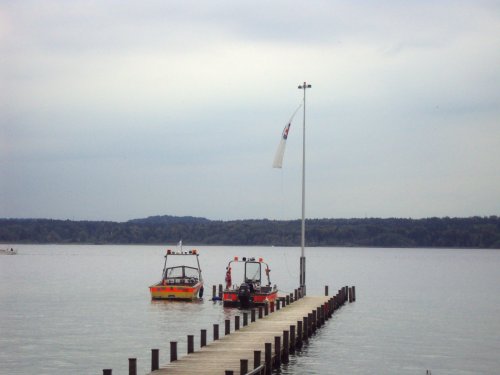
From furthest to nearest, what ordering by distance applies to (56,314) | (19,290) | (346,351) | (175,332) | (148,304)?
1. (19,290)
2. (148,304)
3. (56,314)
4. (175,332)
5. (346,351)

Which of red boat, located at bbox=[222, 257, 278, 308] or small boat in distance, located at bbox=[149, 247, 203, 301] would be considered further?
small boat in distance, located at bbox=[149, 247, 203, 301]

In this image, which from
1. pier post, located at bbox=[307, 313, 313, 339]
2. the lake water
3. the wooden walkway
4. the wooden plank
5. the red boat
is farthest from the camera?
the red boat

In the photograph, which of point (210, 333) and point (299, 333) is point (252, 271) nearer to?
point (210, 333)

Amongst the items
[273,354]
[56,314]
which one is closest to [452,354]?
[273,354]

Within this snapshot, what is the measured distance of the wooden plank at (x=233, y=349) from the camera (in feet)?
97.9

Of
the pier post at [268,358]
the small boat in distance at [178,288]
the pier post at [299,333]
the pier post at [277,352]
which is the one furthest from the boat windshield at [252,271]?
the pier post at [268,358]

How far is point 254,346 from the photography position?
115 ft

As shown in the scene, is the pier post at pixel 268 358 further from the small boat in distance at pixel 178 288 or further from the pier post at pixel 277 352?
the small boat in distance at pixel 178 288

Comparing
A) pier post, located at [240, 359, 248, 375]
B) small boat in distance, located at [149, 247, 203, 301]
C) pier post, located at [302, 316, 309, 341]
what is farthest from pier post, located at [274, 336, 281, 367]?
small boat in distance, located at [149, 247, 203, 301]

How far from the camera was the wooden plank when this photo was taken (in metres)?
29.8

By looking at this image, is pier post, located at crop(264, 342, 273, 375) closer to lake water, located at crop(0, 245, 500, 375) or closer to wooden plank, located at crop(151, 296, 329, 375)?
wooden plank, located at crop(151, 296, 329, 375)

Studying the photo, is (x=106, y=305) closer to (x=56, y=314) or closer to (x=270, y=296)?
(x=56, y=314)

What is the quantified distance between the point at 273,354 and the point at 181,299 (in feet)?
99.9

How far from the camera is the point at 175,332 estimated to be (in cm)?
5147
